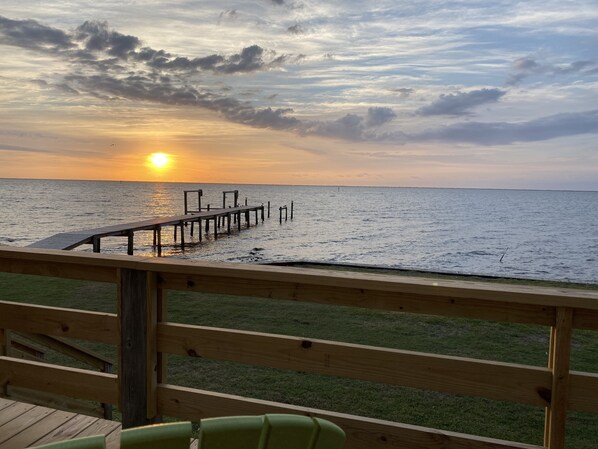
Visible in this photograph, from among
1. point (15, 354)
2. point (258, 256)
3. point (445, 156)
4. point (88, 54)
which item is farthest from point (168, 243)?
point (445, 156)

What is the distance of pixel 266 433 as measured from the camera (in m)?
0.81

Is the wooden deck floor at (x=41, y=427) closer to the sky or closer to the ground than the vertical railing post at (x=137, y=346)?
closer to the ground

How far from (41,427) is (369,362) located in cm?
153

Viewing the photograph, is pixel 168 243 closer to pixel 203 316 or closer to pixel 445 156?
pixel 203 316

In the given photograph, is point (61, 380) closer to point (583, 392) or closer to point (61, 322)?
point (61, 322)

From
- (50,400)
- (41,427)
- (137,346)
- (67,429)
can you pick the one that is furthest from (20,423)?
(50,400)

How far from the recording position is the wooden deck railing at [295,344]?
1747mm

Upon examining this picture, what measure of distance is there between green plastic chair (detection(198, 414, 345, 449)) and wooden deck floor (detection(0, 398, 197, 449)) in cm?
147

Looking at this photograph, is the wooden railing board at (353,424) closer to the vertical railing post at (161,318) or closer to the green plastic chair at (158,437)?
the vertical railing post at (161,318)

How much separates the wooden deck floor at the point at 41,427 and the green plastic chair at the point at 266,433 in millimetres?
1467

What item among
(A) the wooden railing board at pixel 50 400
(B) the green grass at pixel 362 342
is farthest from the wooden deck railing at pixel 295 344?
(B) the green grass at pixel 362 342

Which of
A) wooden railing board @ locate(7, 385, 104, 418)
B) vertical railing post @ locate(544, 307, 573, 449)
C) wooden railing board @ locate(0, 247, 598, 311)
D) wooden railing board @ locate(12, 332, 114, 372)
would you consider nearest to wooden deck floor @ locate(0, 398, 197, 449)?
wooden railing board @ locate(7, 385, 104, 418)

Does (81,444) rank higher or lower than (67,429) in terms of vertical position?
higher

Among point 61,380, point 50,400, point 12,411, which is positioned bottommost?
point 50,400
